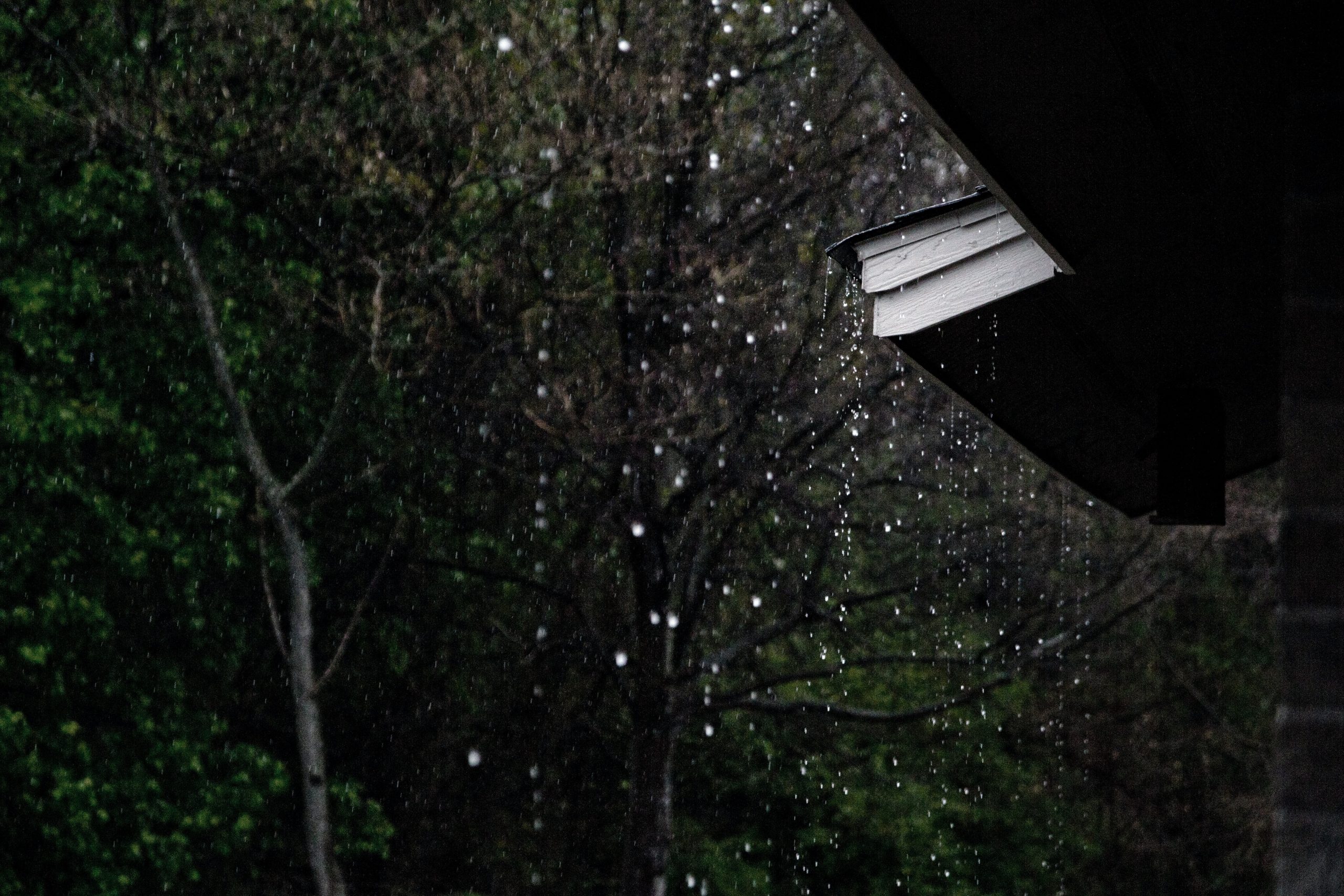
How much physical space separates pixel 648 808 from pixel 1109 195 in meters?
8.67

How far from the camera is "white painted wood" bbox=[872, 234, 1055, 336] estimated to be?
269cm

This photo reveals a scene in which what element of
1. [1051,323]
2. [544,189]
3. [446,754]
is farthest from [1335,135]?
[446,754]

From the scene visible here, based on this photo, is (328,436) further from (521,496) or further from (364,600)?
(521,496)

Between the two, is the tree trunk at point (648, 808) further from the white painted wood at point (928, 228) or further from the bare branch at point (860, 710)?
the white painted wood at point (928, 228)

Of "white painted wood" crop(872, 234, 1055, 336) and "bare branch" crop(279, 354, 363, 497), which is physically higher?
"bare branch" crop(279, 354, 363, 497)

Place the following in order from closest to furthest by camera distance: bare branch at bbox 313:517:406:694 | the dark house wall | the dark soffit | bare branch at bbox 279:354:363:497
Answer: the dark house wall < the dark soffit < bare branch at bbox 313:517:406:694 < bare branch at bbox 279:354:363:497

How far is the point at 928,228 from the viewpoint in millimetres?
2891

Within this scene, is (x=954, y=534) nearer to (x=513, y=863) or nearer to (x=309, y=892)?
(x=513, y=863)

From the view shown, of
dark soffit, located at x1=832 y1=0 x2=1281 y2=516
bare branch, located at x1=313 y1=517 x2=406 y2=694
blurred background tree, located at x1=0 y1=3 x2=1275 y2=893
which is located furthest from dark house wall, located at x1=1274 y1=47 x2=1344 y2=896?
bare branch, located at x1=313 y1=517 x2=406 y2=694

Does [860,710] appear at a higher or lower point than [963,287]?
higher

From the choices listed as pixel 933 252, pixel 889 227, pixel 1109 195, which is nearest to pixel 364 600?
pixel 889 227

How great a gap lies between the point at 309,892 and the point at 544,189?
5.33m

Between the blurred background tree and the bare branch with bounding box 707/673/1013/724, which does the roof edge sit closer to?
the blurred background tree

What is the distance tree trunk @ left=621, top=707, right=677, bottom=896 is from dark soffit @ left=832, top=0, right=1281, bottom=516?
269 inches
